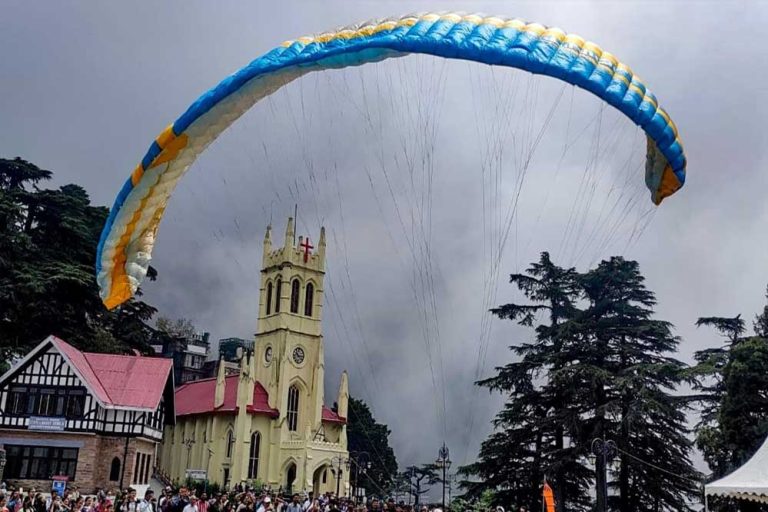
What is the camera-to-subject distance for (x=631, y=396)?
26.3m

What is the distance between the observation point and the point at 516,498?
28844 mm

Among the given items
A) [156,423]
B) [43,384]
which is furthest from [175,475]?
[43,384]

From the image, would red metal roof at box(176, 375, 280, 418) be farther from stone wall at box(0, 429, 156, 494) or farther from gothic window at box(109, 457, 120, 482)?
stone wall at box(0, 429, 156, 494)

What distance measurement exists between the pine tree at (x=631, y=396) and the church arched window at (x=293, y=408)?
2660 cm

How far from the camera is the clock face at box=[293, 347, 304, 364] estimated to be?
52.9 metres

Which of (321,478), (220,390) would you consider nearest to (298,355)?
(220,390)

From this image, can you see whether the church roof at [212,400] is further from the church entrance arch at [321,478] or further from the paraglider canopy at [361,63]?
the paraglider canopy at [361,63]

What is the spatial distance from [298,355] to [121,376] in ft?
72.9

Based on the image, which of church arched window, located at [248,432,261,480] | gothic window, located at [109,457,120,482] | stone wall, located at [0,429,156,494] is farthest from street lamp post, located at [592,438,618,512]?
church arched window, located at [248,432,261,480]

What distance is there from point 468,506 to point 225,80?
69.8ft

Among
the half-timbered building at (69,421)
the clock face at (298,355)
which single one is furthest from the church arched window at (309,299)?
the half-timbered building at (69,421)

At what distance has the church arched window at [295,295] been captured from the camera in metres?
54.2

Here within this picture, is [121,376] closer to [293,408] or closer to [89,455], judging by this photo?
[89,455]

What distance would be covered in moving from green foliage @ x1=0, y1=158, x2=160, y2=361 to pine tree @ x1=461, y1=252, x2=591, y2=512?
2082 centimetres
